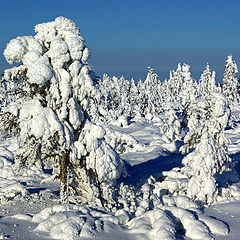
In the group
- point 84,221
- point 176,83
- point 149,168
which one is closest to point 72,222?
point 84,221

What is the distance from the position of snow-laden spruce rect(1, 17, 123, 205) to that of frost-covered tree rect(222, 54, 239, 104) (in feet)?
197

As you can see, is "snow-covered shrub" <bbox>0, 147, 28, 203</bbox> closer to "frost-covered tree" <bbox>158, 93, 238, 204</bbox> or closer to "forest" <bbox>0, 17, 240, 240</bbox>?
"forest" <bbox>0, 17, 240, 240</bbox>

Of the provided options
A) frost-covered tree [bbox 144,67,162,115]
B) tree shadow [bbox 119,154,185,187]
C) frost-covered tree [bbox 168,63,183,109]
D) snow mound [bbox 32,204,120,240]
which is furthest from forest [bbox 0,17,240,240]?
frost-covered tree [bbox 168,63,183,109]

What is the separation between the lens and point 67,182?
42.7 ft

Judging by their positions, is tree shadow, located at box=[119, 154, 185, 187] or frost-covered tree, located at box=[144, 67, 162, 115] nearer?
tree shadow, located at box=[119, 154, 185, 187]

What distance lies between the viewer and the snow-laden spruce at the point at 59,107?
1265 centimetres

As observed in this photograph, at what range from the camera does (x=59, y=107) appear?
13391 mm

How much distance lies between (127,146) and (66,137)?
14.2 meters

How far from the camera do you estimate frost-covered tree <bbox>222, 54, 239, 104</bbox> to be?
69188 mm

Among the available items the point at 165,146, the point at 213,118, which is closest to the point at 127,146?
the point at 165,146

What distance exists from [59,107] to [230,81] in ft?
202

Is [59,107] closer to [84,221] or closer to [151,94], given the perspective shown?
[84,221]

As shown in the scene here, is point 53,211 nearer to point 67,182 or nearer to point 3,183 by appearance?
point 67,182

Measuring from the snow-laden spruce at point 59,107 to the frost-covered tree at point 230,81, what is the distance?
60.0 meters
